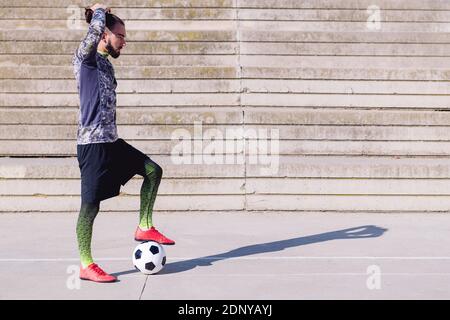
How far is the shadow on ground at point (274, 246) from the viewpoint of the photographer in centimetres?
584

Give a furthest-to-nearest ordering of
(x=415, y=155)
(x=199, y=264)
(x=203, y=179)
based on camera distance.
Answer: (x=415, y=155)
(x=203, y=179)
(x=199, y=264)

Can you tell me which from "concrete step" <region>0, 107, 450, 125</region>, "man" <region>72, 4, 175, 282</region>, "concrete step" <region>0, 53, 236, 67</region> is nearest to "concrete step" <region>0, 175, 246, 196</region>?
"concrete step" <region>0, 107, 450, 125</region>

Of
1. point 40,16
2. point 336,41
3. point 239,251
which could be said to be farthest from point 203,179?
point 40,16

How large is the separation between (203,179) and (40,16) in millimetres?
6177

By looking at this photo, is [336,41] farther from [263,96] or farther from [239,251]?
[239,251]

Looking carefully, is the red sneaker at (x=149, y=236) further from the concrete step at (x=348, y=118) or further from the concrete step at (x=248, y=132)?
the concrete step at (x=348, y=118)

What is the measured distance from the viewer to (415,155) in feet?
31.4

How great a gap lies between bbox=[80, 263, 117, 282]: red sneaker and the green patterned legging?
0.16ft

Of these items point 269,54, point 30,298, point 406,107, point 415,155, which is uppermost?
point 269,54

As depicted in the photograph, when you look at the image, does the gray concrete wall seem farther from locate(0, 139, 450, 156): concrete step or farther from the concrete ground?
the concrete ground

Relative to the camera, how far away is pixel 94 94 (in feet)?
17.9

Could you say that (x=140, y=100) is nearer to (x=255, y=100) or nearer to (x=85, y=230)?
(x=255, y=100)

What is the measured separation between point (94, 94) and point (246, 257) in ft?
6.31

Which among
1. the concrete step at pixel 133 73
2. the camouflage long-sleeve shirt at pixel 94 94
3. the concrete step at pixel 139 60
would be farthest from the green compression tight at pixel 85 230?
the concrete step at pixel 139 60
